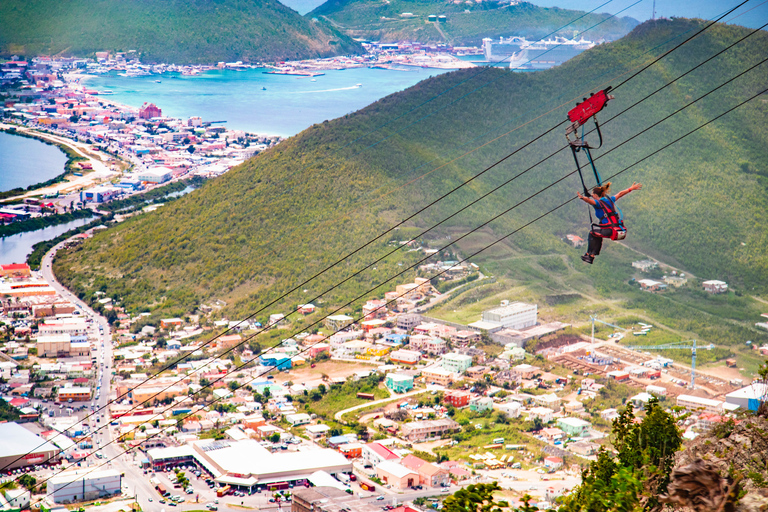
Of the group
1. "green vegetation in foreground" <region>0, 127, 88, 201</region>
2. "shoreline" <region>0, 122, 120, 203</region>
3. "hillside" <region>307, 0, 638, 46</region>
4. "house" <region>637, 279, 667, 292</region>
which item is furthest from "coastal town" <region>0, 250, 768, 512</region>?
"hillside" <region>307, 0, 638, 46</region>

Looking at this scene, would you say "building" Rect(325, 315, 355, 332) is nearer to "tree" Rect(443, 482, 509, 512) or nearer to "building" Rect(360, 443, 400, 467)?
"building" Rect(360, 443, 400, 467)

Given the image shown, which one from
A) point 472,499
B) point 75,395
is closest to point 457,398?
point 75,395

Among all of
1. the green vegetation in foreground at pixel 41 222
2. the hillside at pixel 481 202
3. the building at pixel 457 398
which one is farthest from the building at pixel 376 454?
the green vegetation in foreground at pixel 41 222

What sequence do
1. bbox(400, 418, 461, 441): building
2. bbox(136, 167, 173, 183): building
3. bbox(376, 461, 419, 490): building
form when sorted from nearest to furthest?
1. bbox(376, 461, 419, 490): building
2. bbox(400, 418, 461, 441): building
3. bbox(136, 167, 173, 183): building

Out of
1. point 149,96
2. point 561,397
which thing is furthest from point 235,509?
point 149,96

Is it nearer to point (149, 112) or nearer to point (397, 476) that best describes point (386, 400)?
point (397, 476)
